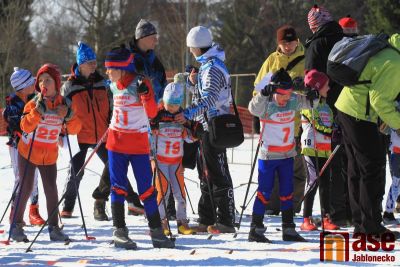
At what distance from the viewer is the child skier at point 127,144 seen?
5691 millimetres

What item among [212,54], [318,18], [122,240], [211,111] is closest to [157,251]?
[122,240]

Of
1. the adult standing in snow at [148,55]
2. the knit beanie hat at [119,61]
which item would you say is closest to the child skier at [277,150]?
the knit beanie hat at [119,61]

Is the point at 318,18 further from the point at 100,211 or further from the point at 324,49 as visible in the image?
the point at 100,211

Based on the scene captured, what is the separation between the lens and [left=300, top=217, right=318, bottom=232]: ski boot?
21.6 feet

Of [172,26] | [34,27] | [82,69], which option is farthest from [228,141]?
[34,27]

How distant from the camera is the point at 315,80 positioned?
614cm

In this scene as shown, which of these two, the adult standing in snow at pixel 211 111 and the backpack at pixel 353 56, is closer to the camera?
the backpack at pixel 353 56

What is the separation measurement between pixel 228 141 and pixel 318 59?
1.45m

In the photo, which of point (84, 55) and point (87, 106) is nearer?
point (84, 55)

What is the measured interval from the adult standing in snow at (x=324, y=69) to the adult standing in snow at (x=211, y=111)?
3.53 ft

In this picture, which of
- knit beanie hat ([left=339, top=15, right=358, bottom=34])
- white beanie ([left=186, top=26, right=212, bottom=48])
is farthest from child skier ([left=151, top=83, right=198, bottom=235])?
knit beanie hat ([left=339, top=15, right=358, bottom=34])

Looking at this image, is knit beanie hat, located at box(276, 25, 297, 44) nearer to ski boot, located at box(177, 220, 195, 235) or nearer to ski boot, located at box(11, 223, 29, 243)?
ski boot, located at box(177, 220, 195, 235)

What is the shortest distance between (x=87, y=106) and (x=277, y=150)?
2624 mm

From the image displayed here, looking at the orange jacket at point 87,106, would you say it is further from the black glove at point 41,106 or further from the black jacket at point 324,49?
the black jacket at point 324,49
